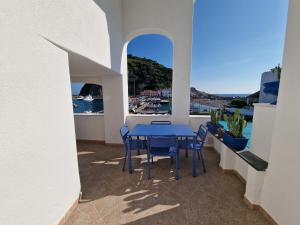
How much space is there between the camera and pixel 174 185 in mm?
2199

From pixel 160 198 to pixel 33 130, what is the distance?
72.0 inches

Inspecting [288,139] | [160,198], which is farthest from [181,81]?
[160,198]

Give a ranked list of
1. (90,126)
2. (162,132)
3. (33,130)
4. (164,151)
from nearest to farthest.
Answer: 1. (33,130)
2. (164,151)
3. (162,132)
4. (90,126)

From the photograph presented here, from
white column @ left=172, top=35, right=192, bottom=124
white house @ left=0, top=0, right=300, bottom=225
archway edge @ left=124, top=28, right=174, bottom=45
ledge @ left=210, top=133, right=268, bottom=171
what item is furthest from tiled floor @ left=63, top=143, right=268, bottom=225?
archway edge @ left=124, top=28, right=174, bottom=45

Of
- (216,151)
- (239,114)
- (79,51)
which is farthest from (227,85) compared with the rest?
(79,51)

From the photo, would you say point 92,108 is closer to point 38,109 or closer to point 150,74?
point 150,74

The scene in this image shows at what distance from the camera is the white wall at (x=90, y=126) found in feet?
13.6

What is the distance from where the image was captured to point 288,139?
1338mm

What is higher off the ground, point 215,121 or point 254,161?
point 215,121

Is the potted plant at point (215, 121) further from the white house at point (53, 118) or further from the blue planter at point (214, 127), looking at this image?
the white house at point (53, 118)

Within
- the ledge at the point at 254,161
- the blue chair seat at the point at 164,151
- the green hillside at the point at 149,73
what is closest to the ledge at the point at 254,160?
the ledge at the point at 254,161

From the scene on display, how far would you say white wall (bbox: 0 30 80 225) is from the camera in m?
0.94

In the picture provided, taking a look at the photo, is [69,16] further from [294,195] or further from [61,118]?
[294,195]

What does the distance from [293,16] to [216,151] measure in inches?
117
